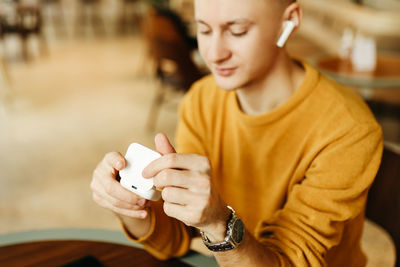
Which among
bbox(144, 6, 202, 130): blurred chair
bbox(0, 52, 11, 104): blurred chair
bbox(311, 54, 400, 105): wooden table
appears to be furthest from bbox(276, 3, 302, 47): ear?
bbox(0, 52, 11, 104): blurred chair

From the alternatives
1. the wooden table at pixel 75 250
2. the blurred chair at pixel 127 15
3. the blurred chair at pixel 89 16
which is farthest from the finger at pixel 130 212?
the blurred chair at pixel 89 16

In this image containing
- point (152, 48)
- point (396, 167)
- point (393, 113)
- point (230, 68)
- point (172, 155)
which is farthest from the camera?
point (152, 48)

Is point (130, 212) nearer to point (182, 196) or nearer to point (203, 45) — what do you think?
point (182, 196)

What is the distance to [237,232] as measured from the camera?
0.66 metres

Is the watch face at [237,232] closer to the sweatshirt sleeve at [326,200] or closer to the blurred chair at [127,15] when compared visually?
the sweatshirt sleeve at [326,200]

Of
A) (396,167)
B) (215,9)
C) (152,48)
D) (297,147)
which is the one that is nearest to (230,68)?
(215,9)

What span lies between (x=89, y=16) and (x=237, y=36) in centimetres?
901

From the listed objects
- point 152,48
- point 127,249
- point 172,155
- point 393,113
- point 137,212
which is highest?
point 172,155

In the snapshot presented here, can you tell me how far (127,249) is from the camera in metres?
0.84

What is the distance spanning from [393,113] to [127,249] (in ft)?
7.31

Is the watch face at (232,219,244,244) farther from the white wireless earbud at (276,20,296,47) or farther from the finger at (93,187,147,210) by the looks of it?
the white wireless earbud at (276,20,296,47)

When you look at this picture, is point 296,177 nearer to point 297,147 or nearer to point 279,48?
point 297,147

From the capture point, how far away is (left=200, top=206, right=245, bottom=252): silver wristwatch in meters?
0.66

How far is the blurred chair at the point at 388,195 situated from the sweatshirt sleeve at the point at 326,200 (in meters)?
0.24
